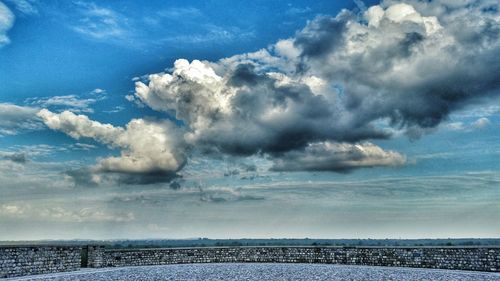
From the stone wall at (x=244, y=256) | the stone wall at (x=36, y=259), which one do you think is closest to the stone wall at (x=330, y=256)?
the stone wall at (x=244, y=256)

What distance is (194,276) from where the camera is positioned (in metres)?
25.9

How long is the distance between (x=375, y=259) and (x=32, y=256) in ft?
74.7

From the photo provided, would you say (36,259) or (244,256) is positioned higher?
(36,259)

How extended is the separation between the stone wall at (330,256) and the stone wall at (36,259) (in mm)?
3321

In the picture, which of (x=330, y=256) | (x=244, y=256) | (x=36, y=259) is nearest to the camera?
(x=36, y=259)

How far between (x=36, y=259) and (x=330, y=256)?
20.4m

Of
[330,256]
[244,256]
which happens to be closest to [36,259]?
[244,256]

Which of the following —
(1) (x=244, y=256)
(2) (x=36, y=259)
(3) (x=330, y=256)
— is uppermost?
(2) (x=36, y=259)

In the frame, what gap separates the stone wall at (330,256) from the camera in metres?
29.4

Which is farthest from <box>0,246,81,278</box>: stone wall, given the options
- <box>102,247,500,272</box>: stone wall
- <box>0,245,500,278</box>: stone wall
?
<box>102,247,500,272</box>: stone wall

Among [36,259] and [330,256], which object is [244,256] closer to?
[330,256]

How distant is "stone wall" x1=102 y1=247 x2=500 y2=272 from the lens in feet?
96.5

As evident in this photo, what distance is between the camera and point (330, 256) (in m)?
35.8

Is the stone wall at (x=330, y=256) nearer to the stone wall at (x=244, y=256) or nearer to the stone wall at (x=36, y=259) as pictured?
the stone wall at (x=244, y=256)
